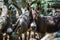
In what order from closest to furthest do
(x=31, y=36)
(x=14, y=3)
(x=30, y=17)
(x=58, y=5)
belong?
(x=30, y=17), (x=31, y=36), (x=14, y=3), (x=58, y=5)

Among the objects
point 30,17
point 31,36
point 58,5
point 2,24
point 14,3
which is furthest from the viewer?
point 58,5

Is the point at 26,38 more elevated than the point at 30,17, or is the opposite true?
the point at 30,17

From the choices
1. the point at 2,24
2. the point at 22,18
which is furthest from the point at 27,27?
the point at 2,24

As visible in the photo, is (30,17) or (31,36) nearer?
(30,17)

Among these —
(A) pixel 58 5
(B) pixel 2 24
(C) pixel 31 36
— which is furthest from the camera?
(A) pixel 58 5

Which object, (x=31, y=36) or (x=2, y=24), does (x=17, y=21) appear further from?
(x=31, y=36)

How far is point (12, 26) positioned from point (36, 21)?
37cm

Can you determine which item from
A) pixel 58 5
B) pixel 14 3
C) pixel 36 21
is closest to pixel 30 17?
pixel 36 21

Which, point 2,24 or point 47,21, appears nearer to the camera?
point 2,24

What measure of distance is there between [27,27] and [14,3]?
0.87 metres

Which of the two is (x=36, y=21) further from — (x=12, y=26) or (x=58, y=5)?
(x=58, y=5)

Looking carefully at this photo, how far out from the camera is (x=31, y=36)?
3307mm

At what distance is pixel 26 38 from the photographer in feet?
11.1

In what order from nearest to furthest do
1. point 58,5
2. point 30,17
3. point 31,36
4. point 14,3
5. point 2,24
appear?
point 2,24 → point 30,17 → point 31,36 → point 14,3 → point 58,5
